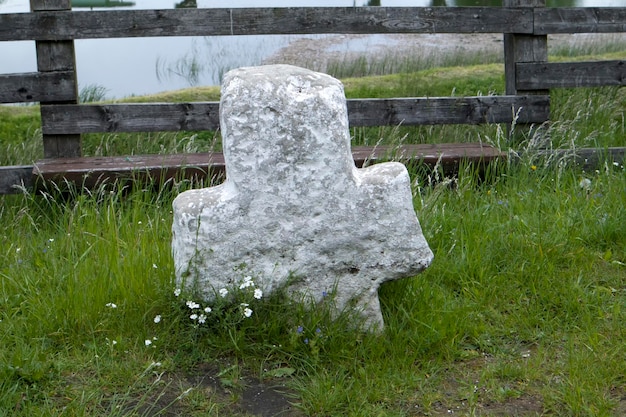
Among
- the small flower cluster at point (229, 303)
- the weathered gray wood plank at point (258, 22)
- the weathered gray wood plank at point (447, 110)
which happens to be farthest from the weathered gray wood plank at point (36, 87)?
the small flower cluster at point (229, 303)

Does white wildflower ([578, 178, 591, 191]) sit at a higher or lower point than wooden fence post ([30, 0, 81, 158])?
lower

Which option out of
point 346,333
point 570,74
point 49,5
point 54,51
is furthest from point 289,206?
point 570,74

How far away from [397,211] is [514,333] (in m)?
0.82

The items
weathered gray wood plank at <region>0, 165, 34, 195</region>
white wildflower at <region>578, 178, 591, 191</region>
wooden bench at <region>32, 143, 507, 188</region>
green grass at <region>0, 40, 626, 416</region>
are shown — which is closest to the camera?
green grass at <region>0, 40, 626, 416</region>

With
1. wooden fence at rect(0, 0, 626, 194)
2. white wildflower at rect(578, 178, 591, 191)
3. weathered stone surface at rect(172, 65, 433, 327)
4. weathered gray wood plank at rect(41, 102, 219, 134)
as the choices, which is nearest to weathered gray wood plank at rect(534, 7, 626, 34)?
wooden fence at rect(0, 0, 626, 194)

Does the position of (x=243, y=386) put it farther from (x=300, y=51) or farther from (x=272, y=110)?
(x=300, y=51)

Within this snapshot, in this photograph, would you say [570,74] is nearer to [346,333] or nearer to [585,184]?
[585,184]

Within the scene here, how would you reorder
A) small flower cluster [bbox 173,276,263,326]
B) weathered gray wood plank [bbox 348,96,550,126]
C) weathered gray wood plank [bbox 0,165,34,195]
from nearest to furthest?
small flower cluster [bbox 173,276,263,326]
weathered gray wood plank [bbox 0,165,34,195]
weathered gray wood plank [bbox 348,96,550,126]

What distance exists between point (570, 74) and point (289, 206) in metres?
3.91

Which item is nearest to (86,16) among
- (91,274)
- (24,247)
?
(24,247)

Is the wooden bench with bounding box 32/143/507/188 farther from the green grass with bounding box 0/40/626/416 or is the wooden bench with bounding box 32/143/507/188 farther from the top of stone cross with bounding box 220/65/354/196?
the top of stone cross with bounding box 220/65/354/196

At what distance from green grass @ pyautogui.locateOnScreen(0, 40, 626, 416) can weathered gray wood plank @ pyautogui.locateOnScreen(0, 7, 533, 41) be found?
1852 mm

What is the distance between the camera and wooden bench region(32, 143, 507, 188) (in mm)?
5391

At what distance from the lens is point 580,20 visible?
6445 mm
